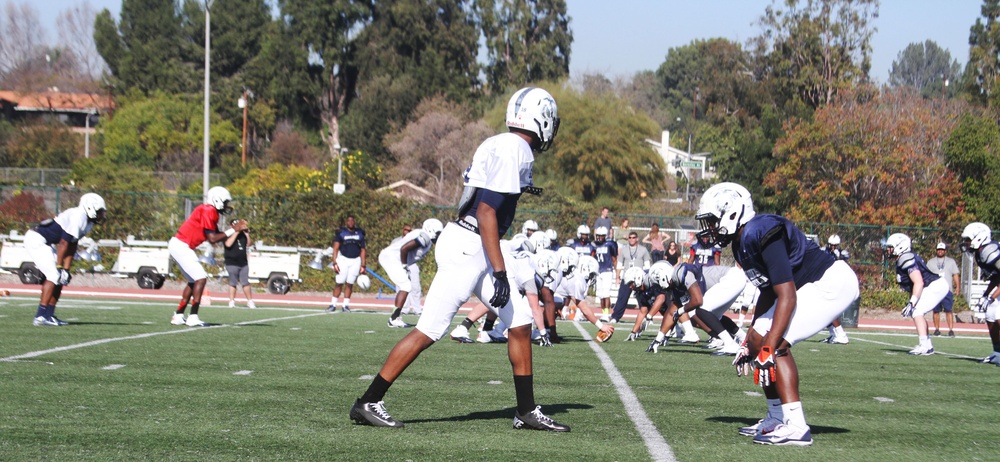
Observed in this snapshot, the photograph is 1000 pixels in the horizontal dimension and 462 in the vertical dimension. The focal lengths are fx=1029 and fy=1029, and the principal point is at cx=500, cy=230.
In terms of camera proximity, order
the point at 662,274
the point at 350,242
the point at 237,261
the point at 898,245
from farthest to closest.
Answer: the point at 350,242 < the point at 237,261 < the point at 898,245 < the point at 662,274

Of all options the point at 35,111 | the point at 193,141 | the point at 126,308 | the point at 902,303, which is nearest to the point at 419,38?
the point at 193,141

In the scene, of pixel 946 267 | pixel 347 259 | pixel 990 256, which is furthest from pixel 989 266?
pixel 347 259

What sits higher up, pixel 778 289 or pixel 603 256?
pixel 603 256

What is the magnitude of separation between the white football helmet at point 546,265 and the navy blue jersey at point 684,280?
163cm

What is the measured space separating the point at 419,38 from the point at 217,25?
18.6 metres

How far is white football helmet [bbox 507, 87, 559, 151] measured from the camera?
244 inches

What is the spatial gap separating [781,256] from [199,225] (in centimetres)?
923

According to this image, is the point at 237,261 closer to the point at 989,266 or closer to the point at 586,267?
the point at 586,267

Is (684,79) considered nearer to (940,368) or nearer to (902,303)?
(902,303)

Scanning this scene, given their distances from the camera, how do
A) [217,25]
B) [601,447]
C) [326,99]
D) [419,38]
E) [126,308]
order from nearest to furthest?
[601,447], [126,308], [419,38], [326,99], [217,25]

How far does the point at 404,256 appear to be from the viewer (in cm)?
1458

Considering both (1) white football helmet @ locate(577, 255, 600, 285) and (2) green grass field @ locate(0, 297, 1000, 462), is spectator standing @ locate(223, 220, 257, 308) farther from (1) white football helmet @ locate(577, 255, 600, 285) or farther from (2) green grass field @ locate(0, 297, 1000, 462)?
(1) white football helmet @ locate(577, 255, 600, 285)

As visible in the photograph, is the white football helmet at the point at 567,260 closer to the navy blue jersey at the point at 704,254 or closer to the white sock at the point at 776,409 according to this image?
the navy blue jersey at the point at 704,254

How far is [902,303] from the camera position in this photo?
87.0 ft
